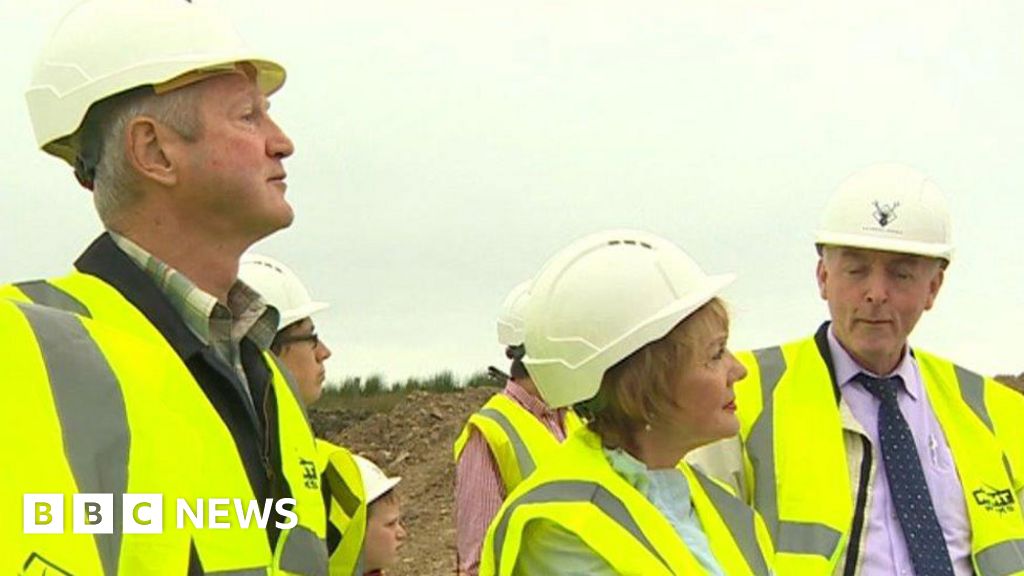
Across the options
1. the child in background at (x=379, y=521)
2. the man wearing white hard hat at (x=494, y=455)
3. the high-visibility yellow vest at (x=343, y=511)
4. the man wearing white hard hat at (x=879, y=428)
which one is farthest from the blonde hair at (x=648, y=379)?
the man wearing white hard hat at (x=494, y=455)

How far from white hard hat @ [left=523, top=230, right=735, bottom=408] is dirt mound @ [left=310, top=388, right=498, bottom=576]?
14038mm

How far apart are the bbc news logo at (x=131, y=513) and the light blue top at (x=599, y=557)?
0.88 meters

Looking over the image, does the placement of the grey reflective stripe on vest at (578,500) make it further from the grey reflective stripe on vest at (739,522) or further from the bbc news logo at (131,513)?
the bbc news logo at (131,513)

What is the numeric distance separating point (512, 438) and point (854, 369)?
192cm

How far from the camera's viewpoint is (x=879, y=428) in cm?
492

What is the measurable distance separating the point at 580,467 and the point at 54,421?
157cm

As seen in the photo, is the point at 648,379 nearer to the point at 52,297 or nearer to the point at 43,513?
the point at 52,297

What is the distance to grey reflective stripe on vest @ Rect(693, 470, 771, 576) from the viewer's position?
12.7 ft

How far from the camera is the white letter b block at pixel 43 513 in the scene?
2357 millimetres

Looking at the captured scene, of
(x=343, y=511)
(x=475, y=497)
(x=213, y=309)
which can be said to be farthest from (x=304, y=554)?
(x=475, y=497)

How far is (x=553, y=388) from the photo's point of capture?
3844mm

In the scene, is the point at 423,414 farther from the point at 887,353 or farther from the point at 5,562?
the point at 5,562

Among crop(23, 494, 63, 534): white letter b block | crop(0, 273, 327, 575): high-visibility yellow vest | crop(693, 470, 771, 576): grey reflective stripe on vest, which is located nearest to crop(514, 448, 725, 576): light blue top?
crop(693, 470, 771, 576): grey reflective stripe on vest

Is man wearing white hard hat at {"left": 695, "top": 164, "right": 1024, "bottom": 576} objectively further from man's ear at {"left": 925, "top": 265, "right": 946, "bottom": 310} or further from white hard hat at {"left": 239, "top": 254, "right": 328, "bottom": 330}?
white hard hat at {"left": 239, "top": 254, "right": 328, "bottom": 330}
